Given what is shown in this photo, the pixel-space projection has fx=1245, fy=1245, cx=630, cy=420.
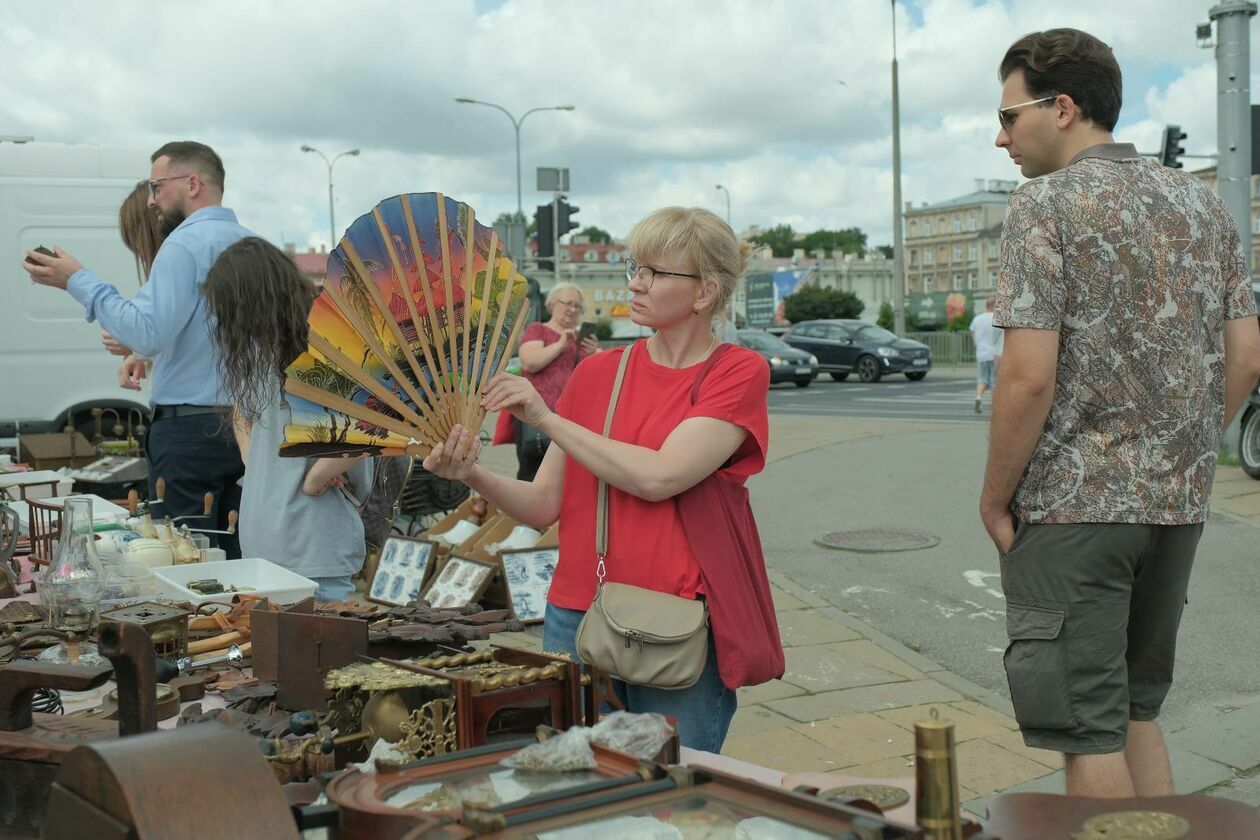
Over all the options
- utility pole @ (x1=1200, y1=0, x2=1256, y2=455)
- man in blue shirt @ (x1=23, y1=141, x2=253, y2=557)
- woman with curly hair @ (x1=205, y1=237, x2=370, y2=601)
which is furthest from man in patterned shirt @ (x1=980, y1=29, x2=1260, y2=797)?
utility pole @ (x1=1200, y1=0, x2=1256, y2=455)

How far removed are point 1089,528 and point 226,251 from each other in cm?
255

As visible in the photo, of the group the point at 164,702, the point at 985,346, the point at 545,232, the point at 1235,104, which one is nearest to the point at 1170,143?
the point at 1235,104

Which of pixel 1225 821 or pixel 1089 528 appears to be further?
pixel 1089 528

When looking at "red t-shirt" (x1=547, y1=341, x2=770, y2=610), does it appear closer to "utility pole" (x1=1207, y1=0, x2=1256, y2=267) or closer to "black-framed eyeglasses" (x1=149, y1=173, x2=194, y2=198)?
"black-framed eyeglasses" (x1=149, y1=173, x2=194, y2=198)

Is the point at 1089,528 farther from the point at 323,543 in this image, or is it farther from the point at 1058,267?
the point at 323,543

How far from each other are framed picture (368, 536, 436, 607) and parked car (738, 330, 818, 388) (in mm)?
21376

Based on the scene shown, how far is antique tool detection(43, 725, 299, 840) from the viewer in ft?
3.77

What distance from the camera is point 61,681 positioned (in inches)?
66.0

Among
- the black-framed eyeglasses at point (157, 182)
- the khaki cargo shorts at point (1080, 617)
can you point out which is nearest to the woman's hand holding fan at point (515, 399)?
the khaki cargo shorts at point (1080, 617)

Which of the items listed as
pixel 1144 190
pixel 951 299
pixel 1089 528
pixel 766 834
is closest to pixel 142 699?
pixel 766 834

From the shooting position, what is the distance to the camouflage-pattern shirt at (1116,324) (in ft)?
8.26

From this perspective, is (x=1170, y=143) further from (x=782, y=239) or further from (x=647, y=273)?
(x=782, y=239)

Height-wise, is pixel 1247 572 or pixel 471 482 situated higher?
pixel 471 482

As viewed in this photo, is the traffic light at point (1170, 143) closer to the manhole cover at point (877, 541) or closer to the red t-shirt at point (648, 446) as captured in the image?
the manhole cover at point (877, 541)
